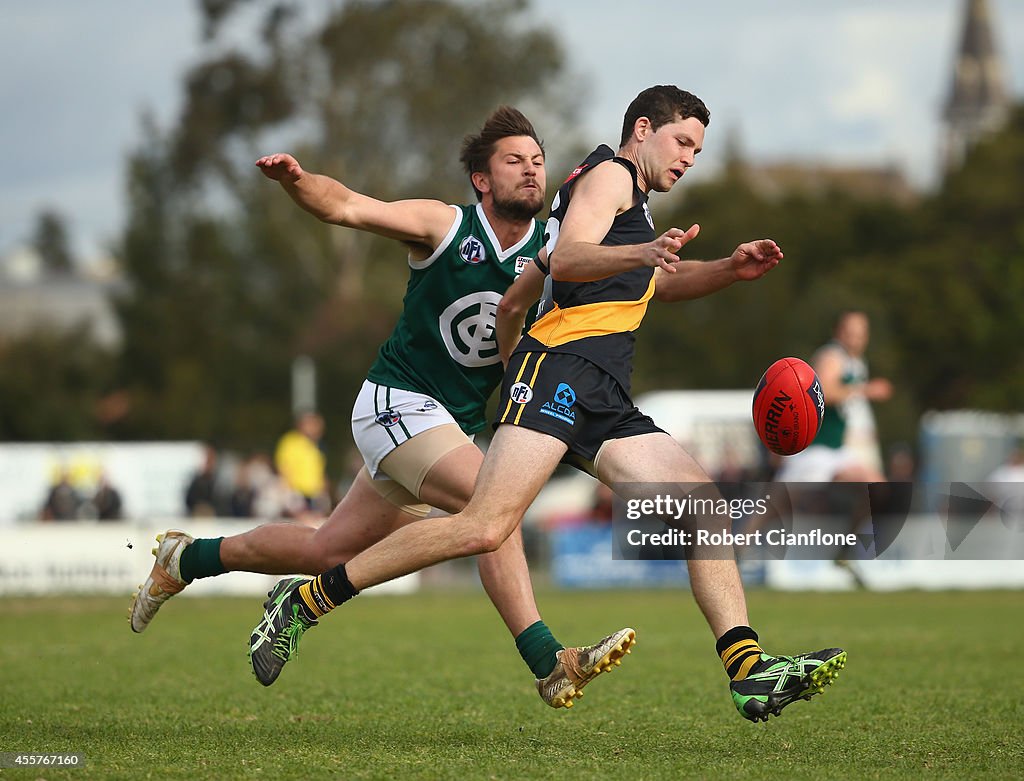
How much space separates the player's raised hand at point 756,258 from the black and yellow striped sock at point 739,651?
142 centimetres

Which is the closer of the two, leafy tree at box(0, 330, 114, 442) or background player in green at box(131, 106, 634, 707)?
background player in green at box(131, 106, 634, 707)

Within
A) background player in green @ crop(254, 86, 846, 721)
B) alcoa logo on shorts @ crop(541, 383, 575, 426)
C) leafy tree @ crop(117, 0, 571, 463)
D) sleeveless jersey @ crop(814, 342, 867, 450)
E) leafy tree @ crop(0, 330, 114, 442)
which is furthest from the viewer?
leafy tree @ crop(0, 330, 114, 442)

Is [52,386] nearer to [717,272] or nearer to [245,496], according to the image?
[245,496]

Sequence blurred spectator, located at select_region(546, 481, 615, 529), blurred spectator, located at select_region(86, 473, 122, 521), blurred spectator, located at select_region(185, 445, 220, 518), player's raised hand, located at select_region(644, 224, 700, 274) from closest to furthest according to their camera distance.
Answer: player's raised hand, located at select_region(644, 224, 700, 274), blurred spectator, located at select_region(546, 481, 615, 529), blurred spectator, located at select_region(185, 445, 220, 518), blurred spectator, located at select_region(86, 473, 122, 521)

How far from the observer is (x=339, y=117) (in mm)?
38594

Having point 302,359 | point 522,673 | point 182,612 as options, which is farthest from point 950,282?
point 522,673

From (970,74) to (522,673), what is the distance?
126 m

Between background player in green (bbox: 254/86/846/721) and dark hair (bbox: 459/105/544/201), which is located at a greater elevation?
dark hair (bbox: 459/105/544/201)

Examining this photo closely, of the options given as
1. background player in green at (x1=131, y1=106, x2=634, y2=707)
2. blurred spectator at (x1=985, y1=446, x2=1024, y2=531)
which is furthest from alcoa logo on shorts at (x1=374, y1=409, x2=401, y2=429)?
blurred spectator at (x1=985, y1=446, x2=1024, y2=531)

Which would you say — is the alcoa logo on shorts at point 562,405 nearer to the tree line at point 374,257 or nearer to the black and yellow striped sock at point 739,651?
the black and yellow striped sock at point 739,651

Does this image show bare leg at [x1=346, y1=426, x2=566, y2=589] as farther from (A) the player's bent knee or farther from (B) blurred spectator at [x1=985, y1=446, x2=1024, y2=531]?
(B) blurred spectator at [x1=985, y1=446, x2=1024, y2=531]

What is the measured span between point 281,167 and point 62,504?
18925 mm

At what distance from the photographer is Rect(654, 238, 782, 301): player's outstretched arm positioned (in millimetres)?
6180

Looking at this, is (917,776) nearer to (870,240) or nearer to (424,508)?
(424,508)
